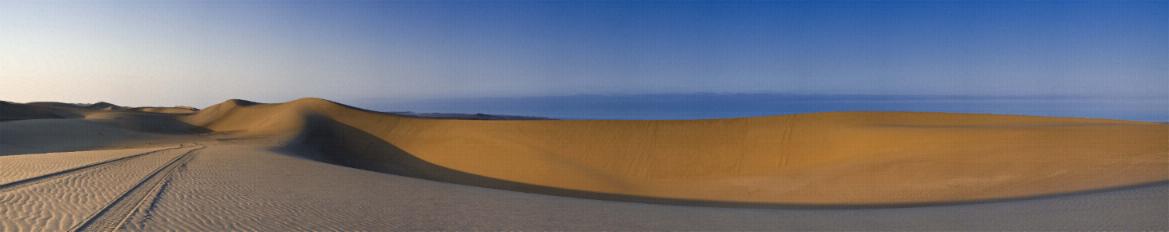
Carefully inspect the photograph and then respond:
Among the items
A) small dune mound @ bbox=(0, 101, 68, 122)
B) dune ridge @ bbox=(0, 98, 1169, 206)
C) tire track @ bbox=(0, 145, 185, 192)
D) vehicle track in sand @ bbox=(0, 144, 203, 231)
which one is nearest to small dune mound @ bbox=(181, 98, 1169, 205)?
dune ridge @ bbox=(0, 98, 1169, 206)

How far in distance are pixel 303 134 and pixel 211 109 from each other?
2280 cm

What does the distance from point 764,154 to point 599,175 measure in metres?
5.81

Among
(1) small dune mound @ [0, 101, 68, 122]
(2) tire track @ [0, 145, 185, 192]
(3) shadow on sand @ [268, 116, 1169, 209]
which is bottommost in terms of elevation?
(3) shadow on sand @ [268, 116, 1169, 209]

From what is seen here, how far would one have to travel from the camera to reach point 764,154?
2152 cm

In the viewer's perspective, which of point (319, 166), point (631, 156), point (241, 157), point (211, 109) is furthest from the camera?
Answer: point (211, 109)

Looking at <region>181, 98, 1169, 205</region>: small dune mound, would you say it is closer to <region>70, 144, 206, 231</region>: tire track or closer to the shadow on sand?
the shadow on sand

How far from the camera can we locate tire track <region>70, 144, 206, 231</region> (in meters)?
6.73

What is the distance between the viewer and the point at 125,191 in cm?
900

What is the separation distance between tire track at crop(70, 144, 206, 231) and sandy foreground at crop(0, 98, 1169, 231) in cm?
4

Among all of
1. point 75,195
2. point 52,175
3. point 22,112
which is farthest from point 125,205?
point 22,112

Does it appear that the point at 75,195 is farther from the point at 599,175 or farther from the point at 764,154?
the point at 764,154

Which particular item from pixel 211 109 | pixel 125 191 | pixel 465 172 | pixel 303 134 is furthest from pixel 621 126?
pixel 211 109

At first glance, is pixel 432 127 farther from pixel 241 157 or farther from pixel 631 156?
pixel 241 157

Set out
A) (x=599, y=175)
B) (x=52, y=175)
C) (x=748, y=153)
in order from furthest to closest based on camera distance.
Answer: (x=748, y=153), (x=599, y=175), (x=52, y=175)
